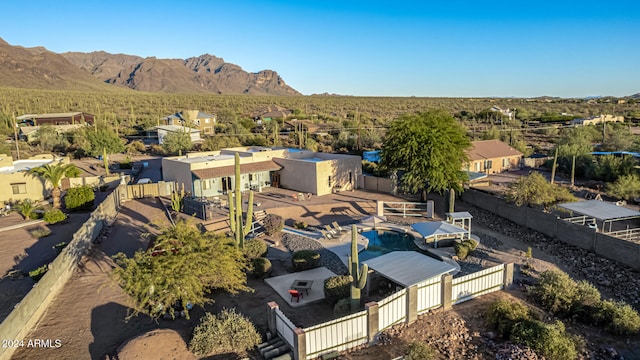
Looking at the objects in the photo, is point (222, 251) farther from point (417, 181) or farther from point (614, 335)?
point (417, 181)

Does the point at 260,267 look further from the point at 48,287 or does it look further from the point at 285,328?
the point at 48,287

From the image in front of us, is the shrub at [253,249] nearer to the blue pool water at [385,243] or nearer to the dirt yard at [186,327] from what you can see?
the dirt yard at [186,327]

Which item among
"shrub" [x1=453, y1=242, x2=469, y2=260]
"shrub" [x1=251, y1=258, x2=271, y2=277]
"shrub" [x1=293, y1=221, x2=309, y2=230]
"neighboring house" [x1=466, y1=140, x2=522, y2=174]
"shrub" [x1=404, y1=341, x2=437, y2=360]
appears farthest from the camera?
"neighboring house" [x1=466, y1=140, x2=522, y2=174]

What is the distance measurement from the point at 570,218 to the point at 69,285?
78.5ft

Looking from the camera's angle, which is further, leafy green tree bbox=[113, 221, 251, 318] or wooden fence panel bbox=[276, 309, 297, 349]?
leafy green tree bbox=[113, 221, 251, 318]

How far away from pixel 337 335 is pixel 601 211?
16.8 meters

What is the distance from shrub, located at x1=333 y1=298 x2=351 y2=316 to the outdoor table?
61.2 inches

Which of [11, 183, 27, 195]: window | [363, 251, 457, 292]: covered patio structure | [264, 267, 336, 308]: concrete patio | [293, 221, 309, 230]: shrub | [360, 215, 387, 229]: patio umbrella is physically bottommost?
[264, 267, 336, 308]: concrete patio

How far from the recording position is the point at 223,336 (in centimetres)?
1135

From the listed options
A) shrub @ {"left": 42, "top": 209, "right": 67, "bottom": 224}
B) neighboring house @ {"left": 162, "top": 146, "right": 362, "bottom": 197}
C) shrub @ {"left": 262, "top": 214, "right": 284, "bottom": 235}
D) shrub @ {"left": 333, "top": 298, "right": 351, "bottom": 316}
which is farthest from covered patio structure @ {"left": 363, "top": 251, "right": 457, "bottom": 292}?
shrub @ {"left": 42, "top": 209, "right": 67, "bottom": 224}

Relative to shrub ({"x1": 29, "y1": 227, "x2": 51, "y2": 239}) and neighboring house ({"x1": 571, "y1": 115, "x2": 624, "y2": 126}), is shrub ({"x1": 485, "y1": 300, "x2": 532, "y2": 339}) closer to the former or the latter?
shrub ({"x1": 29, "y1": 227, "x2": 51, "y2": 239})

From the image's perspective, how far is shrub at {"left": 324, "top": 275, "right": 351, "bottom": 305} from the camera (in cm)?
1401

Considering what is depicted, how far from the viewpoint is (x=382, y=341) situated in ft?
38.5

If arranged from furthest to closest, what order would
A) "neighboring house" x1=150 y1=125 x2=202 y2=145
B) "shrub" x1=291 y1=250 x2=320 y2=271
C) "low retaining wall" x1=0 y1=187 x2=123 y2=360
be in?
"neighboring house" x1=150 y1=125 x2=202 y2=145, "shrub" x1=291 y1=250 x2=320 y2=271, "low retaining wall" x1=0 y1=187 x2=123 y2=360
